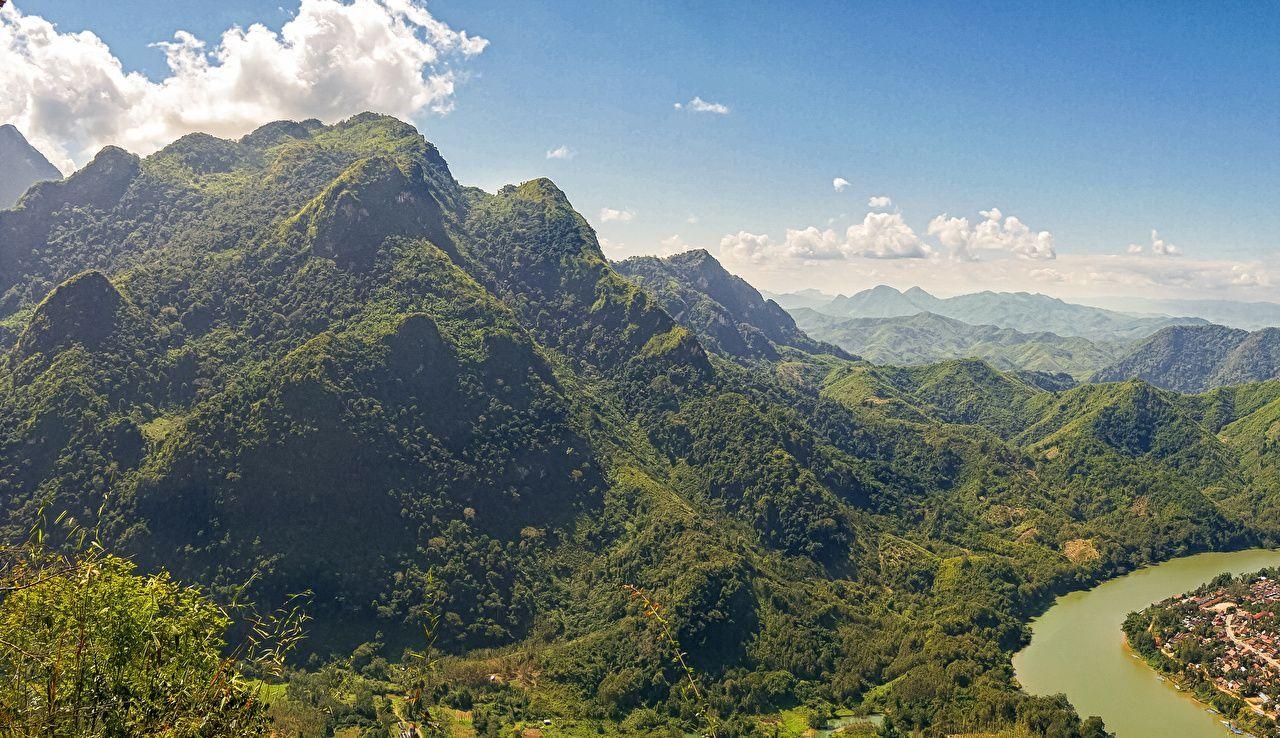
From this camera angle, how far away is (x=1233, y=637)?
11338 centimetres

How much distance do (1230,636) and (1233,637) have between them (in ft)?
1.66

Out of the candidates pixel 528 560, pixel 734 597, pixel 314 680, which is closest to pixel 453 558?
pixel 528 560

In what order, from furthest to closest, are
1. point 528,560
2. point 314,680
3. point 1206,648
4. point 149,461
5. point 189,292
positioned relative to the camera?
point 189,292, point 528,560, point 149,461, point 1206,648, point 314,680

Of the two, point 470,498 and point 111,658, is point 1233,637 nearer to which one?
point 470,498

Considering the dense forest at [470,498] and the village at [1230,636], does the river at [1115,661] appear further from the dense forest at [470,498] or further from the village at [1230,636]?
the village at [1230,636]

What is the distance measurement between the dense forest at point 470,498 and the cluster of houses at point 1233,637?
23.4m

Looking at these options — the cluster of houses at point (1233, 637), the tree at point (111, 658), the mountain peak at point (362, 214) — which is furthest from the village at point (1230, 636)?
the mountain peak at point (362, 214)

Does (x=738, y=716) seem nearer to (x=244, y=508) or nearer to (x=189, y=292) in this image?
(x=244, y=508)

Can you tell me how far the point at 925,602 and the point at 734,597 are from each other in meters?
46.5

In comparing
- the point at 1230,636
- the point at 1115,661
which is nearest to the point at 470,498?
the point at 1115,661

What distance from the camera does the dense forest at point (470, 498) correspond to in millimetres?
103250

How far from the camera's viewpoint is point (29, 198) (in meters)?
190

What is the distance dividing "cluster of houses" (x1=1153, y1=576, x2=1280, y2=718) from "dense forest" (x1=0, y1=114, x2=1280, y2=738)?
23398 mm

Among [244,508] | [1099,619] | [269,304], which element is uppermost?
[269,304]
